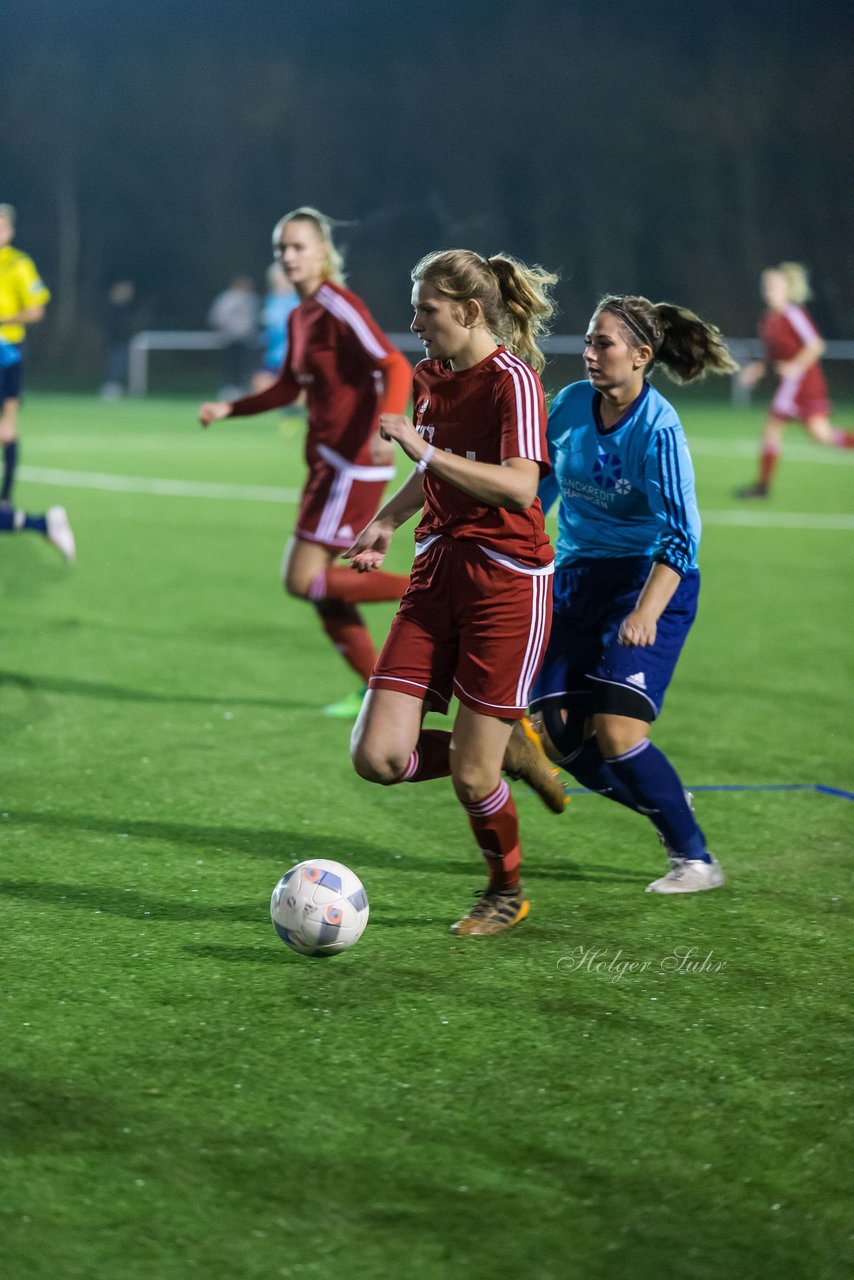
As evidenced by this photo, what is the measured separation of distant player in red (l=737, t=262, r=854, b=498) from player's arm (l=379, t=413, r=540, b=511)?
38.9 feet

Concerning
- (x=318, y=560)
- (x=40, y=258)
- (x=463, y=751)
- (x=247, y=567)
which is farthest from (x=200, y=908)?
(x=40, y=258)

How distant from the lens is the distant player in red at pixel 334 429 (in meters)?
6.83

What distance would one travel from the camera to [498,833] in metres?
4.41

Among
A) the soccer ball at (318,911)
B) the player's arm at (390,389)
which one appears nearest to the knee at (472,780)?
the soccer ball at (318,911)

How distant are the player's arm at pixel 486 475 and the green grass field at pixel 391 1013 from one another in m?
1.15

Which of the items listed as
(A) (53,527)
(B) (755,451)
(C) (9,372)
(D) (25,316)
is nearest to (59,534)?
(A) (53,527)

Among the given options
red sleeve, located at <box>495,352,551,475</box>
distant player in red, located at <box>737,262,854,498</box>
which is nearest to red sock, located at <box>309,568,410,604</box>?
red sleeve, located at <box>495,352,551,475</box>

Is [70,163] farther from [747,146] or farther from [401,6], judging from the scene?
[747,146]

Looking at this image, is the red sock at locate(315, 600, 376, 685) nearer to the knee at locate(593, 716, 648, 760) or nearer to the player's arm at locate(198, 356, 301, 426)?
the player's arm at locate(198, 356, 301, 426)

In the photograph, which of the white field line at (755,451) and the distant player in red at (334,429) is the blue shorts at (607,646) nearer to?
the distant player in red at (334,429)

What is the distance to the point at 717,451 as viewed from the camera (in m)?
21.1

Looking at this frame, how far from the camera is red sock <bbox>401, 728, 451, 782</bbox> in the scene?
450 centimetres

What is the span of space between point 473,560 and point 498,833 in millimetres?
727

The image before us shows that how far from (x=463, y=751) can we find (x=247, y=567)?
7.12 meters
